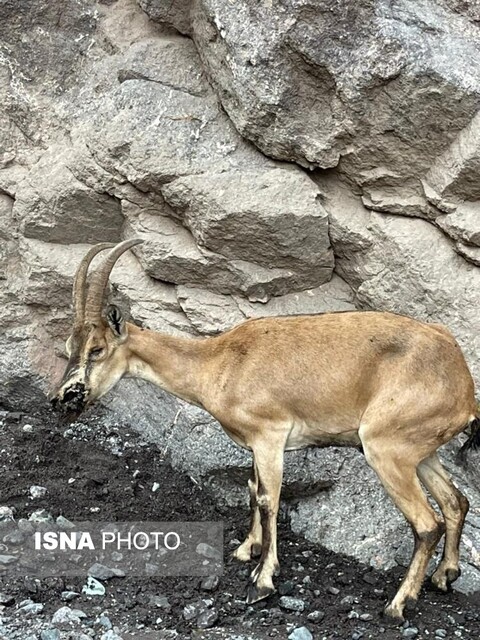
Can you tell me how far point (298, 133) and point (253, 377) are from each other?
2.29 m

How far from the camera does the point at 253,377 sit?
6.58m

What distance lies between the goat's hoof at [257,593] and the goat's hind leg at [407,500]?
0.84 meters

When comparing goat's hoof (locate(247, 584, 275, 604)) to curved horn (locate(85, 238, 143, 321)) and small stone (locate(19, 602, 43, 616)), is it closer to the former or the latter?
small stone (locate(19, 602, 43, 616))

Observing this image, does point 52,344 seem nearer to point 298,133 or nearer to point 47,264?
point 47,264

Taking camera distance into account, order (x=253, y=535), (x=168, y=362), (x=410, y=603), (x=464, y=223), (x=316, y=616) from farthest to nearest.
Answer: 1. (x=464, y=223)
2. (x=253, y=535)
3. (x=168, y=362)
4. (x=410, y=603)
5. (x=316, y=616)

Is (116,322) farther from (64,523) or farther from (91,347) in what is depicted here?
(64,523)

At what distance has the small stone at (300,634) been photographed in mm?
5824

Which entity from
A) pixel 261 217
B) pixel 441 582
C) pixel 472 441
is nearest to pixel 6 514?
pixel 261 217

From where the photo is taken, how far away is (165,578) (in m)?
6.49

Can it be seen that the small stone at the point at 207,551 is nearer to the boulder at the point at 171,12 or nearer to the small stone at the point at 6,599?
Answer: the small stone at the point at 6,599

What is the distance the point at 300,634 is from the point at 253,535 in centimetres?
125

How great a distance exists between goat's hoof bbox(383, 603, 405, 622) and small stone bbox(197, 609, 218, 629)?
3.93ft

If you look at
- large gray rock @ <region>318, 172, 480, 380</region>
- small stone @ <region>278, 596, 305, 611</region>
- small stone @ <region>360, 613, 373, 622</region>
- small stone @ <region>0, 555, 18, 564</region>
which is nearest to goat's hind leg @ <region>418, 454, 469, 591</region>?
small stone @ <region>360, 613, 373, 622</region>

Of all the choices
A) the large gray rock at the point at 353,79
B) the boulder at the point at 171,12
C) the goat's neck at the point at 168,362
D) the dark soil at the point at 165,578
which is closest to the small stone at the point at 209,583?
the dark soil at the point at 165,578
